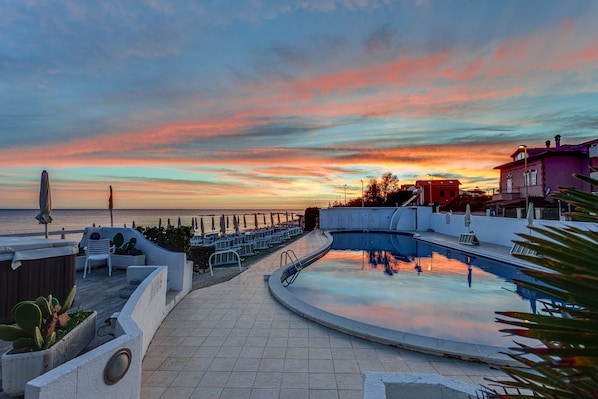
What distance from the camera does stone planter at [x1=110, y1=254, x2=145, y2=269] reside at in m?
7.00

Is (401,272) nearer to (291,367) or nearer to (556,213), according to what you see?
(556,213)

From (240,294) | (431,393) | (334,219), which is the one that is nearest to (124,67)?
(240,294)

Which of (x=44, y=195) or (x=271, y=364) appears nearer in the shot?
(x=271, y=364)

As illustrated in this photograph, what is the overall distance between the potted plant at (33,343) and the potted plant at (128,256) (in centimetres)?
427

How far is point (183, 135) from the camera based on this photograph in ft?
38.7

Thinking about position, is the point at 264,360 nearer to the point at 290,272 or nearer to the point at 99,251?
the point at 99,251

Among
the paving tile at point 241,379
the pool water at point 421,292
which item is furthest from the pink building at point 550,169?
the paving tile at point 241,379

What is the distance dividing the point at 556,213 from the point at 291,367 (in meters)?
12.6

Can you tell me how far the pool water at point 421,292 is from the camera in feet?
19.1

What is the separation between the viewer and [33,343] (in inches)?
99.7

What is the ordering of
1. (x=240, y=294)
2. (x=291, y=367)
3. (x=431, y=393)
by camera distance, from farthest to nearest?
(x=240, y=294), (x=291, y=367), (x=431, y=393)

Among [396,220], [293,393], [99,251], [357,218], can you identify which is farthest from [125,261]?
[396,220]

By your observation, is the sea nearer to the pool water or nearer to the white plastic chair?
the white plastic chair

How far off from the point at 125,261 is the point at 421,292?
22.5 feet
